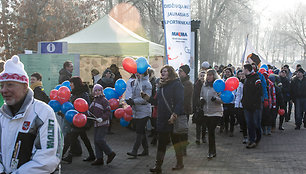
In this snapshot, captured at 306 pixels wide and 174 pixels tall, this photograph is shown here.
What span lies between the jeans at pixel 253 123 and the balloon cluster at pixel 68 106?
3.82m

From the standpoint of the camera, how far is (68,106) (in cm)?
705

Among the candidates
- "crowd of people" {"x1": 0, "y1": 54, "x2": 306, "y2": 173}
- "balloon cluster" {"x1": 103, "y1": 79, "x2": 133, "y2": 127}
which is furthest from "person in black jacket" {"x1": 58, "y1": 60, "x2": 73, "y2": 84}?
"balloon cluster" {"x1": 103, "y1": 79, "x2": 133, "y2": 127}

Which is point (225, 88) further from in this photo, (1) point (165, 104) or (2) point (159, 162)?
(2) point (159, 162)

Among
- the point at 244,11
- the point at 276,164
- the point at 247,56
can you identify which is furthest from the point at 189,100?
the point at 244,11

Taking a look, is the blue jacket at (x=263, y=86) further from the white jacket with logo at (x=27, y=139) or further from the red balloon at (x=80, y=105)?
the white jacket with logo at (x=27, y=139)

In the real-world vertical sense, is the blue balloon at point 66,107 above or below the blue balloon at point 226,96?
below

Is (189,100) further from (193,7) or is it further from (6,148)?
(193,7)

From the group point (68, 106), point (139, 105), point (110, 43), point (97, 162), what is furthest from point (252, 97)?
point (110, 43)

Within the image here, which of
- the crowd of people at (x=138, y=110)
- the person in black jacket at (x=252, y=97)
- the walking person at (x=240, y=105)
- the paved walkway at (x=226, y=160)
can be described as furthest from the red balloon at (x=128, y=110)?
the walking person at (x=240, y=105)

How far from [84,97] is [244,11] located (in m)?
32.2

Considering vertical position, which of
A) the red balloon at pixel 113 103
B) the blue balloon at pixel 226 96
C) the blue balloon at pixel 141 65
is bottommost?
the red balloon at pixel 113 103

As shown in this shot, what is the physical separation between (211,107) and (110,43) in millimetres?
6540

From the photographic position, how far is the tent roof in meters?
13.0

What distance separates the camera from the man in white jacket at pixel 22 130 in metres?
2.69
